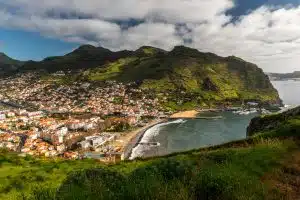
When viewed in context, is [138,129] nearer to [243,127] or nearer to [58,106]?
[243,127]

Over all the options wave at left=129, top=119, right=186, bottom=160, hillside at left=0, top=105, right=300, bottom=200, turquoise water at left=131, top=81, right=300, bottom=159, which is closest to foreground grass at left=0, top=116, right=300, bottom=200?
hillside at left=0, top=105, right=300, bottom=200

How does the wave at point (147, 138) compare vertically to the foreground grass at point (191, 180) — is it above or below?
below

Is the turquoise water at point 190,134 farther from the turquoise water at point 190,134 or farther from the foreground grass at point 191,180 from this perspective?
the foreground grass at point 191,180

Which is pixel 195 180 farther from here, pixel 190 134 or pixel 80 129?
pixel 80 129

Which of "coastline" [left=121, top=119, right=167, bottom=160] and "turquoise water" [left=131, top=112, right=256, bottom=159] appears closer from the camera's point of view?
"coastline" [left=121, top=119, right=167, bottom=160]

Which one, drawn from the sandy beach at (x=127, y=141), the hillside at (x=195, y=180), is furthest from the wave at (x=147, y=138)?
the hillside at (x=195, y=180)

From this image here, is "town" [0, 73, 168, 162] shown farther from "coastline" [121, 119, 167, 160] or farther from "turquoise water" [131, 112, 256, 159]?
"turquoise water" [131, 112, 256, 159]

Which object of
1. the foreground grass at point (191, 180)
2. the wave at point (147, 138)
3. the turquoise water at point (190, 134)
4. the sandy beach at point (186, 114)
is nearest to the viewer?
the foreground grass at point (191, 180)
